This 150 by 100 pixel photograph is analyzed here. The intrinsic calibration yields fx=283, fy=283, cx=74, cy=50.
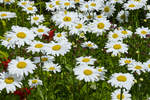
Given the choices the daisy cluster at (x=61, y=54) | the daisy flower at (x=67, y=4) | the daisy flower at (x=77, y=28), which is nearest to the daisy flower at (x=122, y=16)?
the daisy cluster at (x=61, y=54)

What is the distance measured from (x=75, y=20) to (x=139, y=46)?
1.77 m

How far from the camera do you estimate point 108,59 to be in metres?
4.62

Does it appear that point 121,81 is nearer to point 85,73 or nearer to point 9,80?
point 85,73

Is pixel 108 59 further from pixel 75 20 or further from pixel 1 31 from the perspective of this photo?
pixel 1 31

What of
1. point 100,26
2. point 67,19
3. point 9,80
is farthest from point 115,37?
point 9,80

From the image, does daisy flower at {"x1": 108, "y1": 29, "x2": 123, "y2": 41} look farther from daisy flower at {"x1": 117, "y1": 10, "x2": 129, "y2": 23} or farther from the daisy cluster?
daisy flower at {"x1": 117, "y1": 10, "x2": 129, "y2": 23}

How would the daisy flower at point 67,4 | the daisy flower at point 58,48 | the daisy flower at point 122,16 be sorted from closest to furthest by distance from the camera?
the daisy flower at point 58,48, the daisy flower at point 67,4, the daisy flower at point 122,16

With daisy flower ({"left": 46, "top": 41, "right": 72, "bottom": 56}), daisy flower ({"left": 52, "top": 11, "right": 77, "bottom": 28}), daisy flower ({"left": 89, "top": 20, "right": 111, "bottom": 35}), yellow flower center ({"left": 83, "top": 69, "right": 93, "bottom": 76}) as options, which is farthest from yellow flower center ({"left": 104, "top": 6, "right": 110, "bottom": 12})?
yellow flower center ({"left": 83, "top": 69, "right": 93, "bottom": 76})

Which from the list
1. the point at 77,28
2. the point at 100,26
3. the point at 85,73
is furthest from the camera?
the point at 100,26

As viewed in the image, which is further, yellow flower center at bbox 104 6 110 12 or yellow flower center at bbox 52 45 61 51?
yellow flower center at bbox 104 6 110 12

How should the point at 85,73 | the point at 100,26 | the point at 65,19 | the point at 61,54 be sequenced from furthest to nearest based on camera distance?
the point at 100,26
the point at 65,19
the point at 61,54
the point at 85,73

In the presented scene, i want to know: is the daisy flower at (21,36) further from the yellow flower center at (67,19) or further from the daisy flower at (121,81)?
the daisy flower at (121,81)

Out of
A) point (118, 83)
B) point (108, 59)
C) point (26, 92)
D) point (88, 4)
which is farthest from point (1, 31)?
point (118, 83)

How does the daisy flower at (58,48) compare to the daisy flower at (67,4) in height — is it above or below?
below
